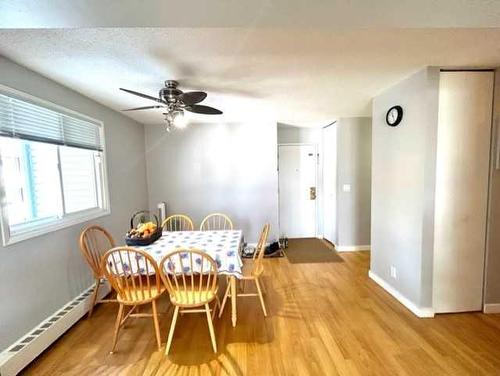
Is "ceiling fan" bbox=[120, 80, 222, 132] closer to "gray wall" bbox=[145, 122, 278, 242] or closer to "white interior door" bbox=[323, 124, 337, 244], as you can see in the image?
"gray wall" bbox=[145, 122, 278, 242]

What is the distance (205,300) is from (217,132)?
9.34ft

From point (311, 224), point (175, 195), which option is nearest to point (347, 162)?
point (311, 224)

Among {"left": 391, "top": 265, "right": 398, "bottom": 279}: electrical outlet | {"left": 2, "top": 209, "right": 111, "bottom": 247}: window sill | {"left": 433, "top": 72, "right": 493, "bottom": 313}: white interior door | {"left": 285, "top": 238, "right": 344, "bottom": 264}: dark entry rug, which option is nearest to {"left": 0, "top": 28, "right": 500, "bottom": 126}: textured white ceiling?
{"left": 433, "top": 72, "right": 493, "bottom": 313}: white interior door

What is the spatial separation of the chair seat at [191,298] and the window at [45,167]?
125cm

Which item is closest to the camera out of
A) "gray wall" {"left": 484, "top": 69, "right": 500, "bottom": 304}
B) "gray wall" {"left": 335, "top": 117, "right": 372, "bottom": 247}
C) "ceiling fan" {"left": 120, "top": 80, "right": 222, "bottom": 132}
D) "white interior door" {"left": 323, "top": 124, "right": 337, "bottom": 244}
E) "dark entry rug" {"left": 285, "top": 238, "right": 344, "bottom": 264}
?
"ceiling fan" {"left": 120, "top": 80, "right": 222, "bottom": 132}

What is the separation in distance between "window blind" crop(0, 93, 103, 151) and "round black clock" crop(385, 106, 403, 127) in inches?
131

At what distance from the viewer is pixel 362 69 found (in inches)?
75.8

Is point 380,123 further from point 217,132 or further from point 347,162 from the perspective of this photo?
point 217,132

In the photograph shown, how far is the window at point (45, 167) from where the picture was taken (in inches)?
66.3

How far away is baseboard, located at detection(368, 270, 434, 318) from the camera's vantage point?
2.09 m

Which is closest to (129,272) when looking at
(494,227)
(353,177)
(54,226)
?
(54,226)

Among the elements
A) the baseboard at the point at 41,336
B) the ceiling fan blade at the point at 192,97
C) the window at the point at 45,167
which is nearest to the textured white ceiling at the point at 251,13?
the ceiling fan blade at the point at 192,97

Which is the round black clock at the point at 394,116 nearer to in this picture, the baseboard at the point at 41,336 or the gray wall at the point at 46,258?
the gray wall at the point at 46,258

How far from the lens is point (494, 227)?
2.06m
